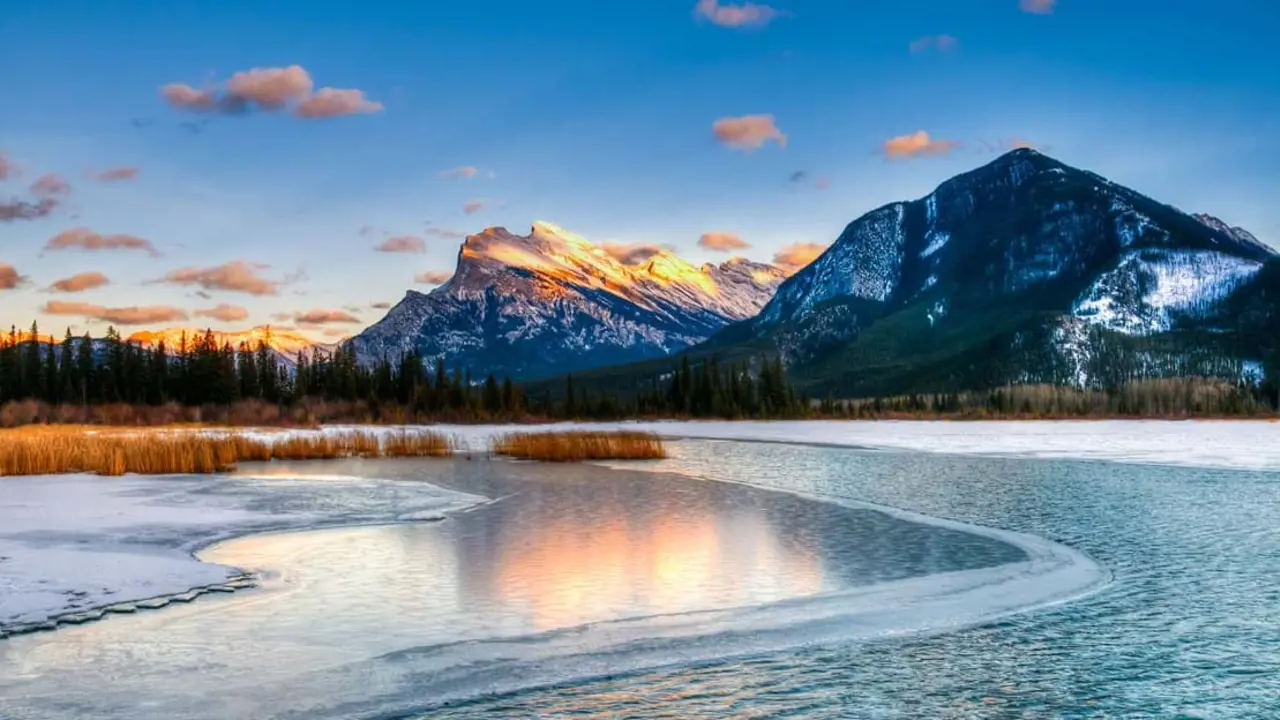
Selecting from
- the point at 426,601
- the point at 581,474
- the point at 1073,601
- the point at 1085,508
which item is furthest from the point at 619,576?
the point at 581,474

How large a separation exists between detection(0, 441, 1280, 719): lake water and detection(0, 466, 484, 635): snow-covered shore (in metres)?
1.12

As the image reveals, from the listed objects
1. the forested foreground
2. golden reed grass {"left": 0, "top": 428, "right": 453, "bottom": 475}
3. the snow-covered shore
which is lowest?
the snow-covered shore

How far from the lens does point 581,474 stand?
43.4 m

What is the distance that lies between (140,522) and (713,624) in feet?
51.7

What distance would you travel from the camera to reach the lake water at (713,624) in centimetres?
1130

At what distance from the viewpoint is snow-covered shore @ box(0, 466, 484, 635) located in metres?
16.5

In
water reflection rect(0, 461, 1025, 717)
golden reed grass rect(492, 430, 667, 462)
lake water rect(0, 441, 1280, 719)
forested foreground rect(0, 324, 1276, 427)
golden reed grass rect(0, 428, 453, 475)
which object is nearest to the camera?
lake water rect(0, 441, 1280, 719)

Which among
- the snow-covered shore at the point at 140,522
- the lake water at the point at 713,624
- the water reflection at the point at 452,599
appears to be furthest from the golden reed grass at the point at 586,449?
the lake water at the point at 713,624

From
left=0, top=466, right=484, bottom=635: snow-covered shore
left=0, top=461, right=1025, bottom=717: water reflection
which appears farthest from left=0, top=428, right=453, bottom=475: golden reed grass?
left=0, top=461, right=1025, bottom=717: water reflection

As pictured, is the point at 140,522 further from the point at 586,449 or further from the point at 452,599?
the point at 586,449

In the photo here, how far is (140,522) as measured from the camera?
2438cm

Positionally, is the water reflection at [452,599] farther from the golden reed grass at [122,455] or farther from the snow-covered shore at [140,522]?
the golden reed grass at [122,455]

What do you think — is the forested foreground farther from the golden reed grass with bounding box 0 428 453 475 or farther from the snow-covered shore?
the snow-covered shore

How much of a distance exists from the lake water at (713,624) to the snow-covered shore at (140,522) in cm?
112
